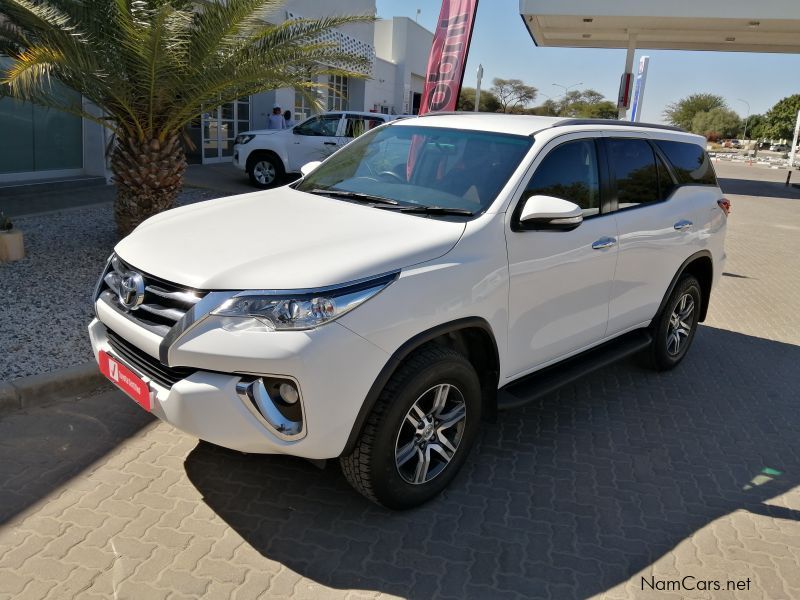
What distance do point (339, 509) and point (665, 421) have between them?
2526mm

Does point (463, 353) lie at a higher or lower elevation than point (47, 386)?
higher

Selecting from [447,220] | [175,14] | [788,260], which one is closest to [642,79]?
[788,260]

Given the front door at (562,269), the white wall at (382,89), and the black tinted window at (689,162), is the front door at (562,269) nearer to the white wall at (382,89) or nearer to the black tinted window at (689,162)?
the black tinted window at (689,162)

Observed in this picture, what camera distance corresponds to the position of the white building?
36.3ft

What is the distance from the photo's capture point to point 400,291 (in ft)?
9.84

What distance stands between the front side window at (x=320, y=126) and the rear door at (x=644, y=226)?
1028cm

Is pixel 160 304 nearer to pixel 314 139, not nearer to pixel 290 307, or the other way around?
pixel 290 307

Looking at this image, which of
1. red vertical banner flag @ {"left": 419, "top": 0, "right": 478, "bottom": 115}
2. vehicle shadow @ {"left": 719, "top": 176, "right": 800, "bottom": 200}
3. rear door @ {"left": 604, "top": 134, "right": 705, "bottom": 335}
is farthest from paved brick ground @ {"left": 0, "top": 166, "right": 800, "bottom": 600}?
vehicle shadow @ {"left": 719, "top": 176, "right": 800, "bottom": 200}

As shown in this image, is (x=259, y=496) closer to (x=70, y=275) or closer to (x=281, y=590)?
(x=281, y=590)

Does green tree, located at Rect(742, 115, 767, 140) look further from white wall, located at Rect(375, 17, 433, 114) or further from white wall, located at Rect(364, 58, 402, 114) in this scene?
white wall, located at Rect(364, 58, 402, 114)

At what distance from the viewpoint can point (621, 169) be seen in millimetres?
4559

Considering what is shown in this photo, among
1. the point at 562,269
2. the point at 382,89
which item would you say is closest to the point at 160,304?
the point at 562,269

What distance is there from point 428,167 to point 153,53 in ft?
11.0

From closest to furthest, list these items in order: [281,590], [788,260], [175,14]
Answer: [281,590]
[175,14]
[788,260]
